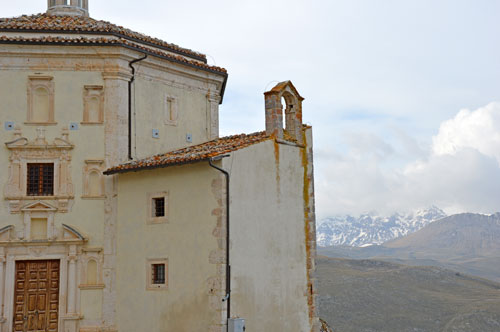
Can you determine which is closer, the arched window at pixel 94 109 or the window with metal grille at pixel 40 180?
the window with metal grille at pixel 40 180

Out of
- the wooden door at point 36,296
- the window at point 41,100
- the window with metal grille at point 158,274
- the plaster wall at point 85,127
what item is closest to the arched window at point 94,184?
the plaster wall at point 85,127

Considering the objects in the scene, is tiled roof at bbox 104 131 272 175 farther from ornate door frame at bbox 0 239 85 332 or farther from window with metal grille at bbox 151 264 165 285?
window with metal grille at bbox 151 264 165 285

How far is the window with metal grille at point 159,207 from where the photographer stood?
1848 cm

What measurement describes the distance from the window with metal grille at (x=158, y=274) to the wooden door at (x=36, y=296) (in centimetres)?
321

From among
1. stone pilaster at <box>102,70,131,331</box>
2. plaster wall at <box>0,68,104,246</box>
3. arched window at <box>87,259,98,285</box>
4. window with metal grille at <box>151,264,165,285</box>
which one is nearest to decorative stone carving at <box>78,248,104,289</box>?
arched window at <box>87,259,98,285</box>

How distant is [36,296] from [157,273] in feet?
12.8

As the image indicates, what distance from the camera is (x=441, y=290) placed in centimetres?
9988

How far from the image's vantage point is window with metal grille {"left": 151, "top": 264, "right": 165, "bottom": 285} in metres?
18.1

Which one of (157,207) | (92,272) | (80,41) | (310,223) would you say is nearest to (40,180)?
(92,272)

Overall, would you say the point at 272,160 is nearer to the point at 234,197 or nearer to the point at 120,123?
the point at 234,197

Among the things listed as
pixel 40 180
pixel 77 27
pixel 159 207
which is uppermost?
pixel 77 27

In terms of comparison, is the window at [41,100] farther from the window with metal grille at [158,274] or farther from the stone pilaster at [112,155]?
the window with metal grille at [158,274]

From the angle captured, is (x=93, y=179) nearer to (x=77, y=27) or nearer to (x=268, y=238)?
(x=77, y=27)

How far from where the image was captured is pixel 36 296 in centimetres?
1877
